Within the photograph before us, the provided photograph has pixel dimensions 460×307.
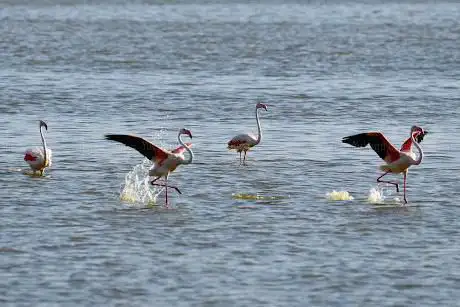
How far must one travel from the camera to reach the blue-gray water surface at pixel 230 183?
12.7m

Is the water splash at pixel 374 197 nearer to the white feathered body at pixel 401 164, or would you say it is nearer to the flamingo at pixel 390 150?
the flamingo at pixel 390 150

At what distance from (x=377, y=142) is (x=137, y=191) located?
3414mm

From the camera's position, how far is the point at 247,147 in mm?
20672

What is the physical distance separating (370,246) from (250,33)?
41956 mm

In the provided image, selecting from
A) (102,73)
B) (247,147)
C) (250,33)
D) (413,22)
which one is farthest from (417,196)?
(413,22)

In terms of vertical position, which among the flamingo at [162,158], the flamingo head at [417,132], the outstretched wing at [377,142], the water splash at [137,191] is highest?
the flamingo head at [417,132]

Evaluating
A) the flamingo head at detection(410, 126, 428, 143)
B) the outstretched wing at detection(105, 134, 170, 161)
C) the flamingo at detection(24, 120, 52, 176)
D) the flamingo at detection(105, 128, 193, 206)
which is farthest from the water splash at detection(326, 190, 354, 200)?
the flamingo at detection(24, 120, 52, 176)

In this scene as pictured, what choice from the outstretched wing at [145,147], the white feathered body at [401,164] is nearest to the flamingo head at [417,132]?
the white feathered body at [401,164]

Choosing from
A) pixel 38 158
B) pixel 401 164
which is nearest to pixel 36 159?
pixel 38 158

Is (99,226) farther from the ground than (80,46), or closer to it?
closer to it

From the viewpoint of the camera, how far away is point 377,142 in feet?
57.5

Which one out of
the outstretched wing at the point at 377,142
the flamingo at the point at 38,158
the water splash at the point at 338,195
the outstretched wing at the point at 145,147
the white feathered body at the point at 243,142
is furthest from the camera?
the white feathered body at the point at 243,142

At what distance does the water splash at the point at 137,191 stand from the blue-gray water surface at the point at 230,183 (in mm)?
197

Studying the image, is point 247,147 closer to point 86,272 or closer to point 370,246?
point 370,246
